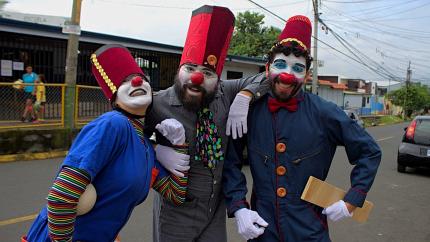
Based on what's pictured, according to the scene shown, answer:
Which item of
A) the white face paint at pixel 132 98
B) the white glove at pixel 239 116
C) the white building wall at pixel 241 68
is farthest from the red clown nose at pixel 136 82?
the white building wall at pixel 241 68

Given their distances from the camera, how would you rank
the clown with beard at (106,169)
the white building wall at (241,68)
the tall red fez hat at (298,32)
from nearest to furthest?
1. the clown with beard at (106,169)
2. the tall red fez hat at (298,32)
3. the white building wall at (241,68)

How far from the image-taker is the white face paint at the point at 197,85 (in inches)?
102

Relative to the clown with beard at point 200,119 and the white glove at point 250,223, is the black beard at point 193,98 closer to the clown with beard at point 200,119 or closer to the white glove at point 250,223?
the clown with beard at point 200,119

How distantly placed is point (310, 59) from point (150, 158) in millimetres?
1178

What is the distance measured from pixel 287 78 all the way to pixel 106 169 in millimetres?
1160

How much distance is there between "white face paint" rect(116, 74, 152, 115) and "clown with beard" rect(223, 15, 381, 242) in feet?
2.39

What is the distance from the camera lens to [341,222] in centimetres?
567

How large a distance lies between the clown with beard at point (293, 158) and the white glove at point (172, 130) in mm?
426

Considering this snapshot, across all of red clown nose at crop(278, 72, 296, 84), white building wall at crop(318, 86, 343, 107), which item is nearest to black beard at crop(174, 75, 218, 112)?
red clown nose at crop(278, 72, 296, 84)

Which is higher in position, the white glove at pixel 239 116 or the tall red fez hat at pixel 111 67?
the tall red fez hat at pixel 111 67

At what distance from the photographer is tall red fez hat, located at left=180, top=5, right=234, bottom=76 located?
2.63 m

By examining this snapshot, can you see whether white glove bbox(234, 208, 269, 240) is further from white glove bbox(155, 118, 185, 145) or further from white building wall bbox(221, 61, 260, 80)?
white building wall bbox(221, 61, 260, 80)

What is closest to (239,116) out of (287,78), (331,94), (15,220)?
(287,78)

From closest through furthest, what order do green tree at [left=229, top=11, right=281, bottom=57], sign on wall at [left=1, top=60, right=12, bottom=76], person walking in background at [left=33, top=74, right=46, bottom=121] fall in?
person walking in background at [left=33, top=74, right=46, bottom=121]
sign on wall at [left=1, top=60, right=12, bottom=76]
green tree at [left=229, top=11, right=281, bottom=57]
